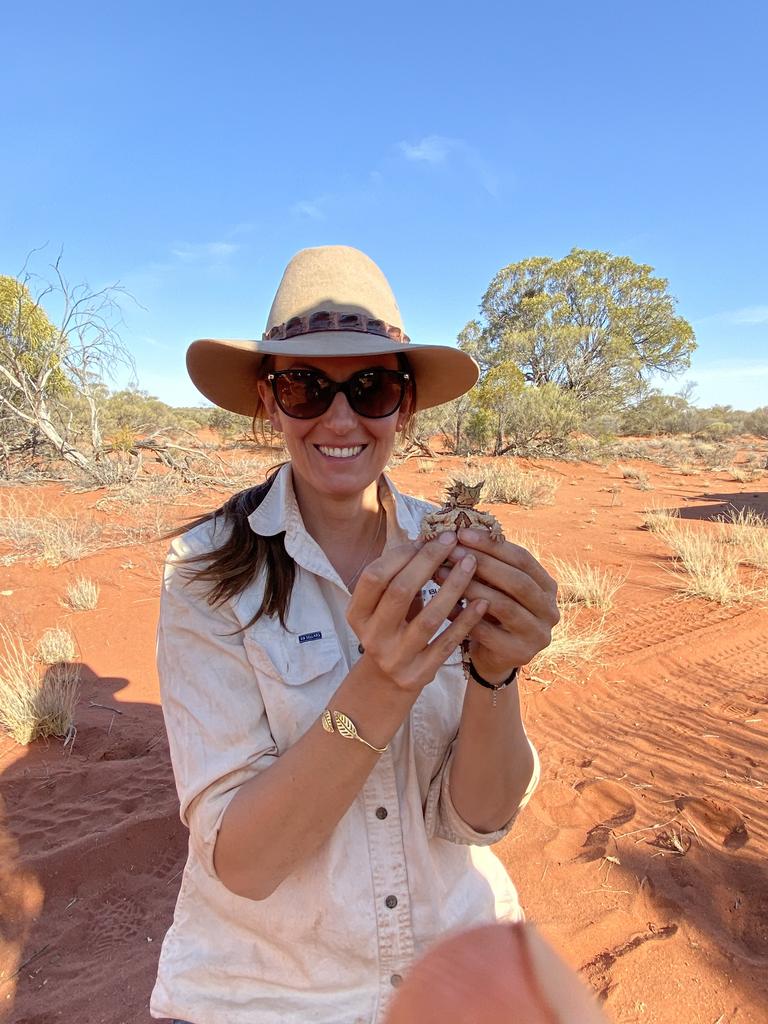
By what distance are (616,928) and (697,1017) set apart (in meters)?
0.42

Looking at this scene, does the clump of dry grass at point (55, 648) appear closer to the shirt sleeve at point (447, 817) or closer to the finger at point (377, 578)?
the shirt sleeve at point (447, 817)

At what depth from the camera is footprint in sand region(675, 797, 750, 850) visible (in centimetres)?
305

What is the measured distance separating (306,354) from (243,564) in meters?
0.60

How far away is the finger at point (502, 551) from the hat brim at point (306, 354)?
609mm

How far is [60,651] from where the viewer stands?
17.7 ft

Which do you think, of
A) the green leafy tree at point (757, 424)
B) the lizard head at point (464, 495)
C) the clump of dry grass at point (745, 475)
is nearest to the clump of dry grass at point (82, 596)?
the lizard head at point (464, 495)

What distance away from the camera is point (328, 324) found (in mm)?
1655

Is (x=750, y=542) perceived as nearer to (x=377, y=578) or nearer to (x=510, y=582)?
(x=510, y=582)

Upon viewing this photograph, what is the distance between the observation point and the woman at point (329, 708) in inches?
49.5

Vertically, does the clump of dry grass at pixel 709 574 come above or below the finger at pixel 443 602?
below

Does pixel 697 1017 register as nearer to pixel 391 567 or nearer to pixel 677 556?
pixel 391 567

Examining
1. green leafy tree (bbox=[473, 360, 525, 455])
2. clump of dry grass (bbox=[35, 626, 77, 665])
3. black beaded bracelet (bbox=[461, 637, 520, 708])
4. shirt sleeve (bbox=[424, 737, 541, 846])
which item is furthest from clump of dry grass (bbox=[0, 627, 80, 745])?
green leafy tree (bbox=[473, 360, 525, 455])

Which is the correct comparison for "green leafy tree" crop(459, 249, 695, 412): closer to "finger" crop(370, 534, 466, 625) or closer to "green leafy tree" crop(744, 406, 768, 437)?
"green leafy tree" crop(744, 406, 768, 437)

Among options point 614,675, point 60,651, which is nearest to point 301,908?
point 614,675
